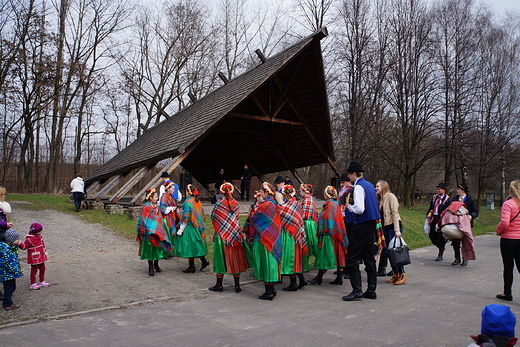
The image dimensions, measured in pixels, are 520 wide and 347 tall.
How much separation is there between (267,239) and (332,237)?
1.58 m

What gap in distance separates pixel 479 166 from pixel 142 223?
3230 centimetres

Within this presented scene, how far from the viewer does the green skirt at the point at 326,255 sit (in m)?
7.23

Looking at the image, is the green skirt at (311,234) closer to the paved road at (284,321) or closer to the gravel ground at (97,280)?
the paved road at (284,321)

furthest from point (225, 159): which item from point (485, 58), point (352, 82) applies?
point (485, 58)

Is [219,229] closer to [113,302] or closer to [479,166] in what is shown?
[113,302]

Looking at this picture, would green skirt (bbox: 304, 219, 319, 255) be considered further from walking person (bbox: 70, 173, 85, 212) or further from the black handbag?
walking person (bbox: 70, 173, 85, 212)

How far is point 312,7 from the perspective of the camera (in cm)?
2920

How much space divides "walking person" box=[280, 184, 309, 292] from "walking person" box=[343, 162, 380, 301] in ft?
2.88

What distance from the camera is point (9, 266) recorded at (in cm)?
543

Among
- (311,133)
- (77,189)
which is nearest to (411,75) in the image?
(311,133)

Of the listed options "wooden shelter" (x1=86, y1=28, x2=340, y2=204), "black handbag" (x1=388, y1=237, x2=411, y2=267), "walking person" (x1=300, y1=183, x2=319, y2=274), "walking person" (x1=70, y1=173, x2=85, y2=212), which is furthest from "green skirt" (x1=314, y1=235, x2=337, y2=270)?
"walking person" (x1=70, y1=173, x2=85, y2=212)

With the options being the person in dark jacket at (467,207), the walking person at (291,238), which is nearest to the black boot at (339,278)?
the walking person at (291,238)

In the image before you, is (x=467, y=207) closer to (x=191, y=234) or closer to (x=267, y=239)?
(x=267, y=239)

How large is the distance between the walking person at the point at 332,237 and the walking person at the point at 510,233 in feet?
8.27
